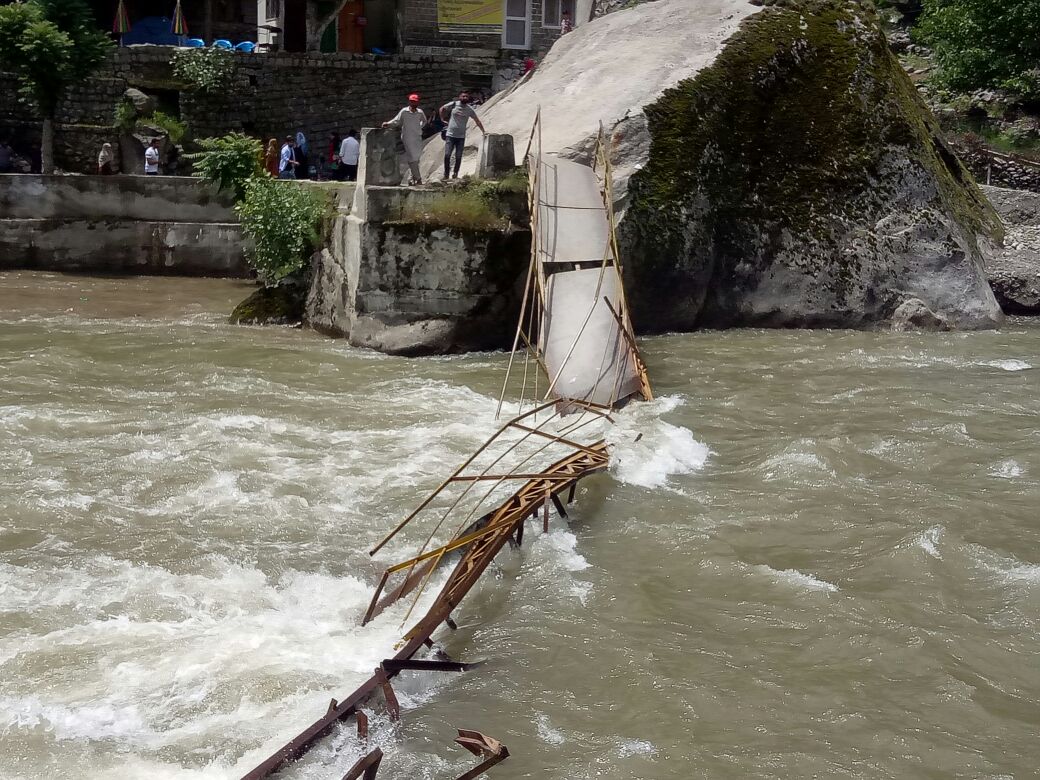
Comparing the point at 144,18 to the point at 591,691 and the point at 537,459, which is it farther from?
the point at 591,691

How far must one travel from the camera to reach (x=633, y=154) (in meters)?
12.6

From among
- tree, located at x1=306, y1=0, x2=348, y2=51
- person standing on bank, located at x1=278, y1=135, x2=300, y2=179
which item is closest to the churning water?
person standing on bank, located at x1=278, y1=135, x2=300, y2=179

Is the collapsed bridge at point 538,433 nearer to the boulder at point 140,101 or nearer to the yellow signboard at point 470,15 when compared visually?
the boulder at point 140,101

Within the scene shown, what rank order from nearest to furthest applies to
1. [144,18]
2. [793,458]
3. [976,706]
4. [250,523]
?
[976,706] < [250,523] < [793,458] < [144,18]

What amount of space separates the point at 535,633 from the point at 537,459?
2782 millimetres

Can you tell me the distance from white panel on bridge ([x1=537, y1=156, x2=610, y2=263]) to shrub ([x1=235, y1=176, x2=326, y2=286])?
9.27 ft

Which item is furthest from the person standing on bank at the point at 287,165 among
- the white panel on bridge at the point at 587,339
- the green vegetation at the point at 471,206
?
the white panel on bridge at the point at 587,339

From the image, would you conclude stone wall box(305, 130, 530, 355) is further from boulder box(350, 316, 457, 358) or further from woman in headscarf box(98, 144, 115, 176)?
woman in headscarf box(98, 144, 115, 176)

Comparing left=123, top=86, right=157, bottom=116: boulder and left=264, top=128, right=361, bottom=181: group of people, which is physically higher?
left=123, top=86, right=157, bottom=116: boulder

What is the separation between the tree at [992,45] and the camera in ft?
83.7

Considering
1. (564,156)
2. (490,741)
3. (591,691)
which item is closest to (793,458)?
(591,691)

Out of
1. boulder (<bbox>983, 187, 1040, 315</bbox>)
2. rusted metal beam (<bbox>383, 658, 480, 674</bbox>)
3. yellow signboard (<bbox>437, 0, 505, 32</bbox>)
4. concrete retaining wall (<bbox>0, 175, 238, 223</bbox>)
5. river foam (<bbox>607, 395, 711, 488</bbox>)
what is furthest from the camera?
yellow signboard (<bbox>437, 0, 505, 32</bbox>)

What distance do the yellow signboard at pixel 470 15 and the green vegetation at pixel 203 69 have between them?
263 inches

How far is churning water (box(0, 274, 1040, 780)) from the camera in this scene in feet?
15.4
